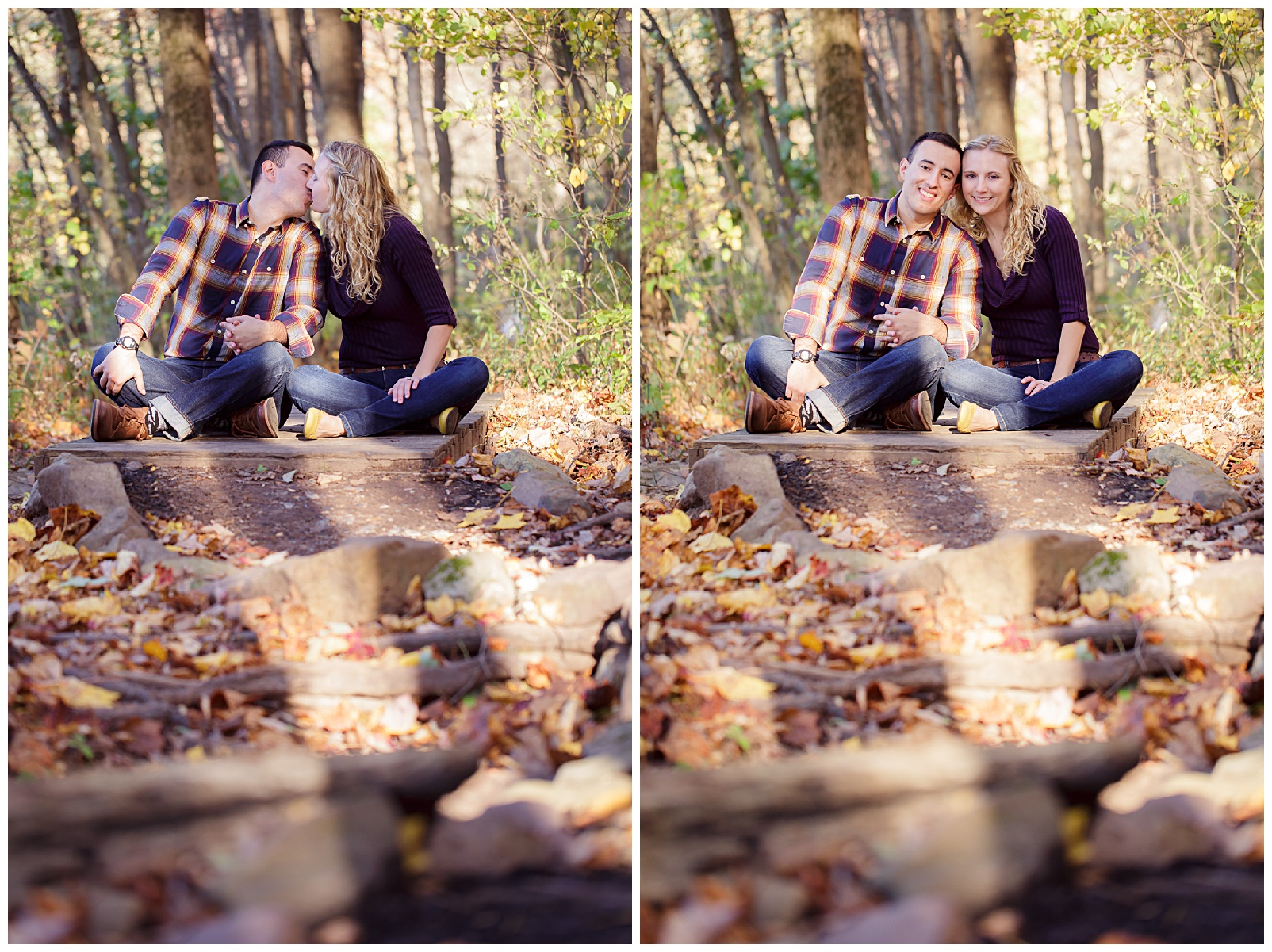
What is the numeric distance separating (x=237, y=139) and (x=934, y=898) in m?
2.61

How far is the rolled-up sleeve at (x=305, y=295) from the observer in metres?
2.62

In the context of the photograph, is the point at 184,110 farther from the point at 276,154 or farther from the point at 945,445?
the point at 945,445

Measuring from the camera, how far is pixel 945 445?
2.64m

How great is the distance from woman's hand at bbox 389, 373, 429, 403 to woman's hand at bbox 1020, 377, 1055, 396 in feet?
5.14

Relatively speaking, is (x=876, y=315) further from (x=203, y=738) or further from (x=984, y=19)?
(x=203, y=738)

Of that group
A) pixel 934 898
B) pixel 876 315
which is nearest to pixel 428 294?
pixel 876 315

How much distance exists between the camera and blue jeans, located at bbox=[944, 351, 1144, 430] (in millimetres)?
2676

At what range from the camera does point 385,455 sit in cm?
259

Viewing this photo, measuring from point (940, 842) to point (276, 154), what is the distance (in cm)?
235

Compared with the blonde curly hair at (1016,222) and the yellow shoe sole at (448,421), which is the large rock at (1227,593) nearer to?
the blonde curly hair at (1016,222)

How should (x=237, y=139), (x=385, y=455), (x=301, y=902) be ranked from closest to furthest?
(x=301, y=902) < (x=385, y=455) < (x=237, y=139)

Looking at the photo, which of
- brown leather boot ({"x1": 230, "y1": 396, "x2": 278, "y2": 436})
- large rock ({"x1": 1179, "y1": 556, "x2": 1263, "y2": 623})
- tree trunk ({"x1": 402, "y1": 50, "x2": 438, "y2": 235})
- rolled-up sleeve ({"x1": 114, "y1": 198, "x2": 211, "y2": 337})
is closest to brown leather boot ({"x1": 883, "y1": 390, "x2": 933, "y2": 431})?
large rock ({"x1": 1179, "y1": 556, "x2": 1263, "y2": 623})

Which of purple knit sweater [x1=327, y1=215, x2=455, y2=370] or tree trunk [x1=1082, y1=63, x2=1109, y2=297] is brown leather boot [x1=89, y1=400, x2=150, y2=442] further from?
tree trunk [x1=1082, y1=63, x2=1109, y2=297]

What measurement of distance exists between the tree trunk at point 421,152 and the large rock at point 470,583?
0.88 metres
